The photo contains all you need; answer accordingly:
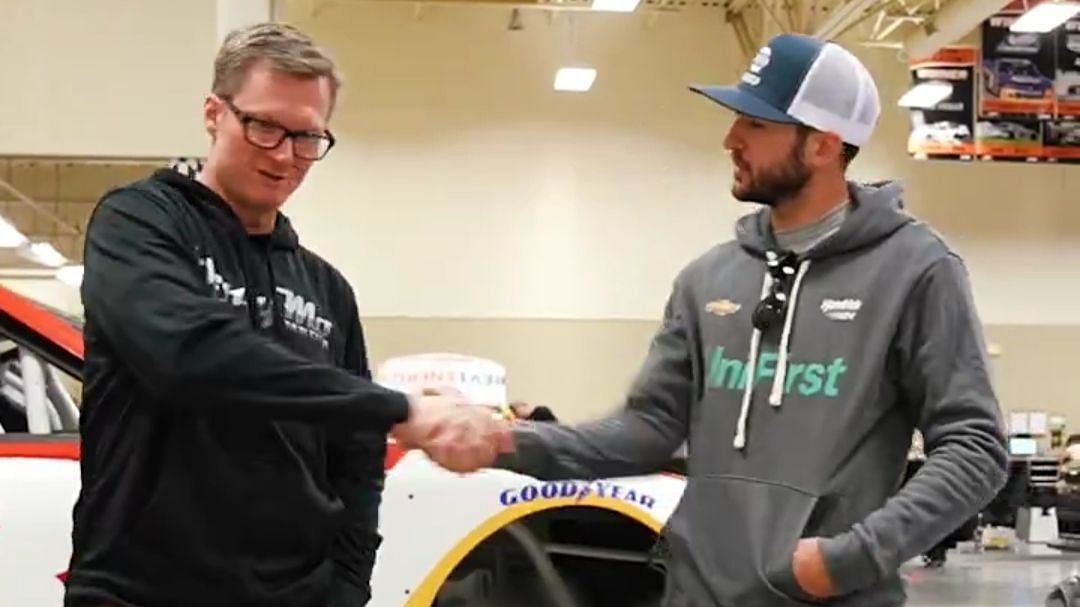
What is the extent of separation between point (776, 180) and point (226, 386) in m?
0.88

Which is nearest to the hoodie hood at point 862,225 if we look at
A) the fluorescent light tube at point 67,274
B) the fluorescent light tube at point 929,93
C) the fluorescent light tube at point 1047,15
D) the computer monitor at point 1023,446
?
the fluorescent light tube at point 1047,15

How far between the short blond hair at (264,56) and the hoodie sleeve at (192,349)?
0.25 metres

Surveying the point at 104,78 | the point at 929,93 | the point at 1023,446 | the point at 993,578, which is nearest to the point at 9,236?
the point at 104,78

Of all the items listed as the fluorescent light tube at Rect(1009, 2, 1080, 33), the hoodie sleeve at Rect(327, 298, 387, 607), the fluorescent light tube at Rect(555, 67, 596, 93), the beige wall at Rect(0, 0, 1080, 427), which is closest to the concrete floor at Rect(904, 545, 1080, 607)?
the beige wall at Rect(0, 0, 1080, 427)

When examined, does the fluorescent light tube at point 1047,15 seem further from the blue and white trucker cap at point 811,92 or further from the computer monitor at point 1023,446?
the blue and white trucker cap at point 811,92

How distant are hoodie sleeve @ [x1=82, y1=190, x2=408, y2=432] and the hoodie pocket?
50 centimetres

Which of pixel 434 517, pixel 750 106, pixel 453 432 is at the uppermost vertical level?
pixel 750 106

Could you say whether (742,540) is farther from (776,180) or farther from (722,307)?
(776,180)

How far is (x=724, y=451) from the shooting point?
208cm

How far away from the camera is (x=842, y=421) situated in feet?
6.50

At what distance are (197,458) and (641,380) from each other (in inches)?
29.5

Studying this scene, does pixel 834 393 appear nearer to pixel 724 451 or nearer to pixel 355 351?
pixel 724 451

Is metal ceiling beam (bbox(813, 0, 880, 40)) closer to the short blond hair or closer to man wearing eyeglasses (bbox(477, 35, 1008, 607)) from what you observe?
man wearing eyeglasses (bbox(477, 35, 1008, 607))

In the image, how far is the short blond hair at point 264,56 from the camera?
1.97 m
